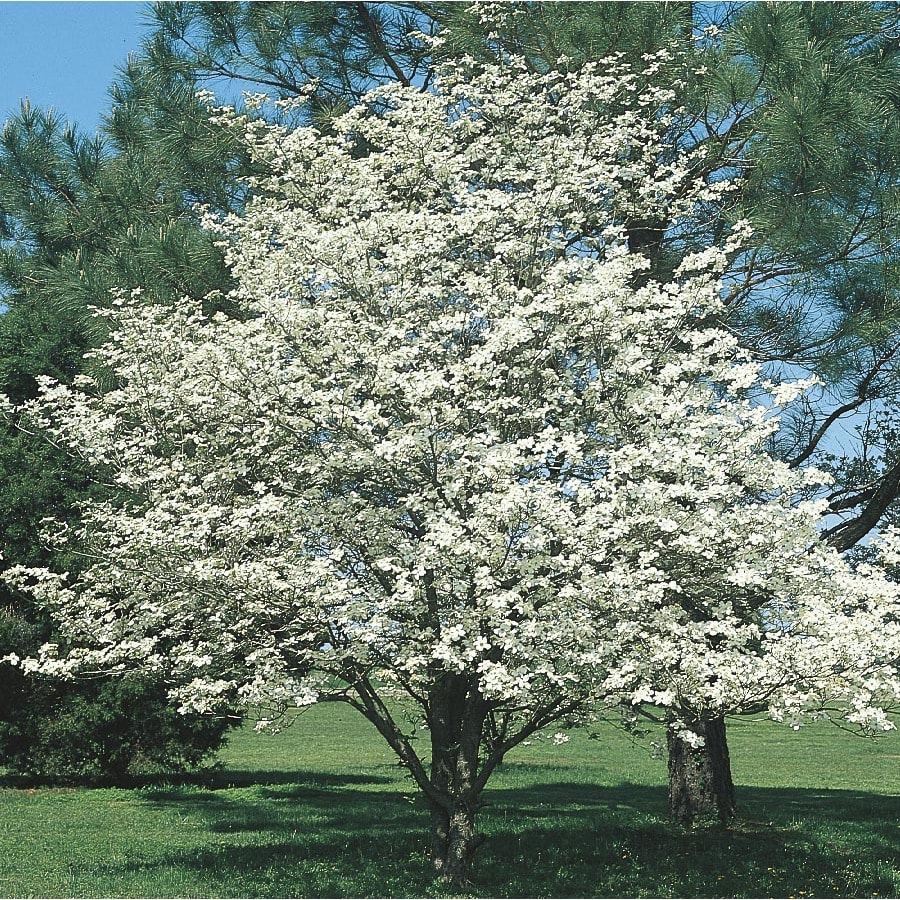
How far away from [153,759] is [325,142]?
1121cm

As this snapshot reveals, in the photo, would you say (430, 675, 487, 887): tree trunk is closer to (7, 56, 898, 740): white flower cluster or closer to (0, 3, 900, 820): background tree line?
(7, 56, 898, 740): white flower cluster

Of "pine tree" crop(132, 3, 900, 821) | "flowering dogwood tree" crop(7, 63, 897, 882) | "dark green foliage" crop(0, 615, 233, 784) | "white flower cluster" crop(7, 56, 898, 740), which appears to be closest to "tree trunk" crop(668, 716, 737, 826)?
"pine tree" crop(132, 3, 900, 821)

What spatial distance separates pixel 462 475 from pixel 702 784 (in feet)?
23.3

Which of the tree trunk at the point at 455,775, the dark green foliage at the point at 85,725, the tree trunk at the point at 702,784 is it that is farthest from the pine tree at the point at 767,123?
the dark green foliage at the point at 85,725

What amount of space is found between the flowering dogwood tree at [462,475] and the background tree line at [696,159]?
104 centimetres

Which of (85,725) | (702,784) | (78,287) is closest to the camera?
(78,287)

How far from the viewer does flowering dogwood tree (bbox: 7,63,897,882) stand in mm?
7398

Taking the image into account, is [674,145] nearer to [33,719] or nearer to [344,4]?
[344,4]

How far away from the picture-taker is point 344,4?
43.0 ft

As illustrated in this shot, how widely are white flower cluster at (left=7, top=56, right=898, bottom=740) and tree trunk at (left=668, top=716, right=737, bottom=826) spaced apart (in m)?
Result: 4.41

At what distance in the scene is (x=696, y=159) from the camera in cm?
1145

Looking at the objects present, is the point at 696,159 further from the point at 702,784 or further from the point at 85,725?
the point at 85,725

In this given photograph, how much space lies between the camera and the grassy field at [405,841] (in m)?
9.84

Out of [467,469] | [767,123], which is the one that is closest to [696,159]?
[767,123]
